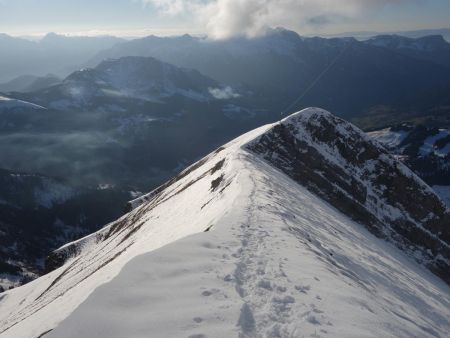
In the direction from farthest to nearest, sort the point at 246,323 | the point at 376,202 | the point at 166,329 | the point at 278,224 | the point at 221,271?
the point at 376,202 → the point at 278,224 → the point at 221,271 → the point at 246,323 → the point at 166,329

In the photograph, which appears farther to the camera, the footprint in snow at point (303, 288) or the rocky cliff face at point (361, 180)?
the rocky cliff face at point (361, 180)

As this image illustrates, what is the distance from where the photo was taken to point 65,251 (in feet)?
295

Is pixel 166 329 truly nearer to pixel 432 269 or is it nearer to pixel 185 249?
pixel 185 249

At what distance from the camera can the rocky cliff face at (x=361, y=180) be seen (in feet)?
→ 230

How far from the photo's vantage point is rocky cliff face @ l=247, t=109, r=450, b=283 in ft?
230

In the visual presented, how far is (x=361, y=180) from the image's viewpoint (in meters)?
79.9

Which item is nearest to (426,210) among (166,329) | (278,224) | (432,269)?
(432,269)

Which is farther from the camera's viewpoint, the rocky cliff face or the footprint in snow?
the rocky cliff face

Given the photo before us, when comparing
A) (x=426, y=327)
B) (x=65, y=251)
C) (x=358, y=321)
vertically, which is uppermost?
(x=358, y=321)

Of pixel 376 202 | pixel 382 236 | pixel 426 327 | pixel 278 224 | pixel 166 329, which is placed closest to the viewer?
pixel 166 329

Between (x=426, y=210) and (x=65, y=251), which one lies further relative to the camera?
(x=65, y=251)

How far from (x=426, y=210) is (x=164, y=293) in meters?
79.1

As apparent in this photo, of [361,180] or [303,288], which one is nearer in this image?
[303,288]

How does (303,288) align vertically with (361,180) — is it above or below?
above
